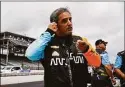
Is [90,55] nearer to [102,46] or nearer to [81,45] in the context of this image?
[81,45]

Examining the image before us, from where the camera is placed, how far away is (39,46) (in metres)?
3.08

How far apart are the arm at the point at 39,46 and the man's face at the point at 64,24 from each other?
0.10m

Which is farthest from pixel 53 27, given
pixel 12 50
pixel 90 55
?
pixel 12 50

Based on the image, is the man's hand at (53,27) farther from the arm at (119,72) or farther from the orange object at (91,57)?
the arm at (119,72)

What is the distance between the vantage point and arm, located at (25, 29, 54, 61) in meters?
3.08

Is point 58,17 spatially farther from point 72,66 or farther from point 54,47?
point 72,66

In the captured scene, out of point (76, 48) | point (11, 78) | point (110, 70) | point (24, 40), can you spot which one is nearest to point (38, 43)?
point (76, 48)

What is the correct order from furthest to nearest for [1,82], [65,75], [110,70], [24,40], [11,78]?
[24,40] → [11,78] → [1,82] → [110,70] → [65,75]

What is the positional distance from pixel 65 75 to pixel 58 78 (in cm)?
7

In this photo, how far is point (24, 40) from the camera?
65.6m

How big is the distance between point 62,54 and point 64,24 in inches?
11.2

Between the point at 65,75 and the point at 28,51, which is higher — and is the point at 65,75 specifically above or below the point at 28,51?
below

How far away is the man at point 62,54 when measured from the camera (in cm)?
304

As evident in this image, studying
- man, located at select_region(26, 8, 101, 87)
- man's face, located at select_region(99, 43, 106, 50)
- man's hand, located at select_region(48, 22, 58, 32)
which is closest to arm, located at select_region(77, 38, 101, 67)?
man, located at select_region(26, 8, 101, 87)
